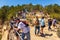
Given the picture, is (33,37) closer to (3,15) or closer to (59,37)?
(59,37)

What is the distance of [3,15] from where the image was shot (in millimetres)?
40656

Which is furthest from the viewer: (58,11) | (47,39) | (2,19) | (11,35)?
(58,11)

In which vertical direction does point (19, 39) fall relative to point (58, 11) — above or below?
below

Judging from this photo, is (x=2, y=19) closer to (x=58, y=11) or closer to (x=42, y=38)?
(x=58, y=11)

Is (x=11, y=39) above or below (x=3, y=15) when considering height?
below

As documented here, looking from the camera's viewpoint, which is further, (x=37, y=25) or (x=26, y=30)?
(x=37, y=25)

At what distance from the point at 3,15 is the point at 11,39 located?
25026 millimetres

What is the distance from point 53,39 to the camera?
18.0m

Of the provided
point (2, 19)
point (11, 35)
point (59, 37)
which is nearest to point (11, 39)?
point (11, 35)

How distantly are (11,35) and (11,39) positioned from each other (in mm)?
312

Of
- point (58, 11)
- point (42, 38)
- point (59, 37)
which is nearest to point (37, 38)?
point (42, 38)

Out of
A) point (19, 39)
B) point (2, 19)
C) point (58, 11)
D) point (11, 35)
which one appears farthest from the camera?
point (58, 11)

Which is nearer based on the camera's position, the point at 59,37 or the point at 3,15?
the point at 59,37

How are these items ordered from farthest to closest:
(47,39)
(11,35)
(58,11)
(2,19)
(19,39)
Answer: (58,11) → (2,19) → (47,39) → (11,35) → (19,39)
